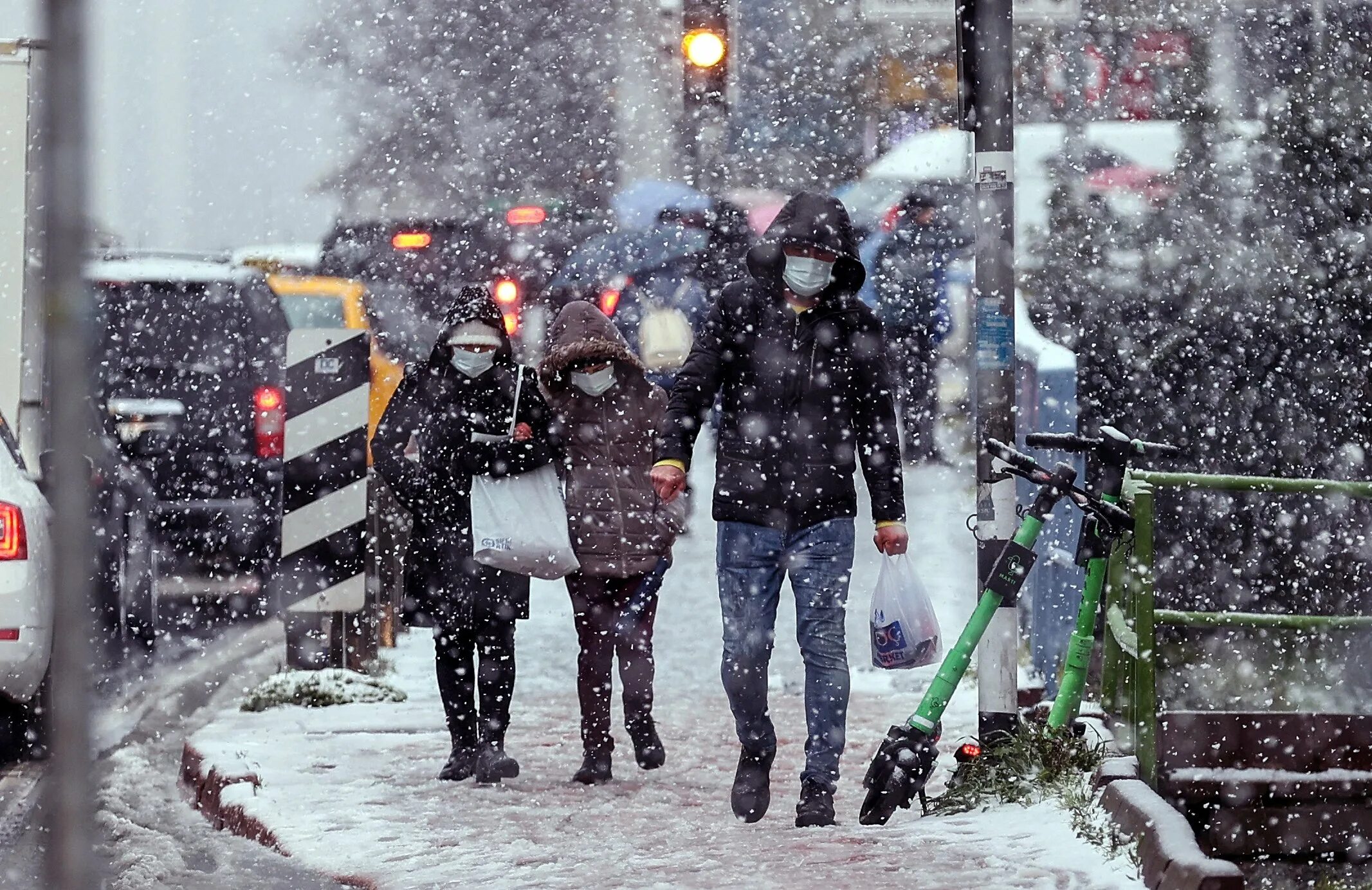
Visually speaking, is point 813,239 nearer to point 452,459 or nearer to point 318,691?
point 452,459

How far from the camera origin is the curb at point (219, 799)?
19.4ft

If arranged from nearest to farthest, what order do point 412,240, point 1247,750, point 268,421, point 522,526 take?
point 1247,750, point 522,526, point 268,421, point 412,240

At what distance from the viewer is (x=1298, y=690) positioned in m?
5.70

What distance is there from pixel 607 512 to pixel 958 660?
1549mm

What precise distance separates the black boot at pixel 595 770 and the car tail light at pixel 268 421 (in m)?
5.59

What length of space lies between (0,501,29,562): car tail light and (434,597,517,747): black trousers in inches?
56.8

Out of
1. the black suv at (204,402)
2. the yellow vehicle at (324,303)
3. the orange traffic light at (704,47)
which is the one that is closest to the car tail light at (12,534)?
the orange traffic light at (704,47)

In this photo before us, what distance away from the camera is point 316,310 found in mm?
16000

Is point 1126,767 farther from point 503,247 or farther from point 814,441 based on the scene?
point 503,247

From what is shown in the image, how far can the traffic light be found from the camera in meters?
9.26

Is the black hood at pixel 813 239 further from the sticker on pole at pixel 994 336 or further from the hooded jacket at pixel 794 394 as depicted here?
the sticker on pole at pixel 994 336

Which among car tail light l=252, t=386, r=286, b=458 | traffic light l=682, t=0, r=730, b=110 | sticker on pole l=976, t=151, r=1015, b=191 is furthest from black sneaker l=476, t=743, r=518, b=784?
car tail light l=252, t=386, r=286, b=458

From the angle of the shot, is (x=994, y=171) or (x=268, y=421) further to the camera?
(x=268, y=421)

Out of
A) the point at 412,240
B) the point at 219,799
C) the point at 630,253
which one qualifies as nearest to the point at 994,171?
the point at 219,799
